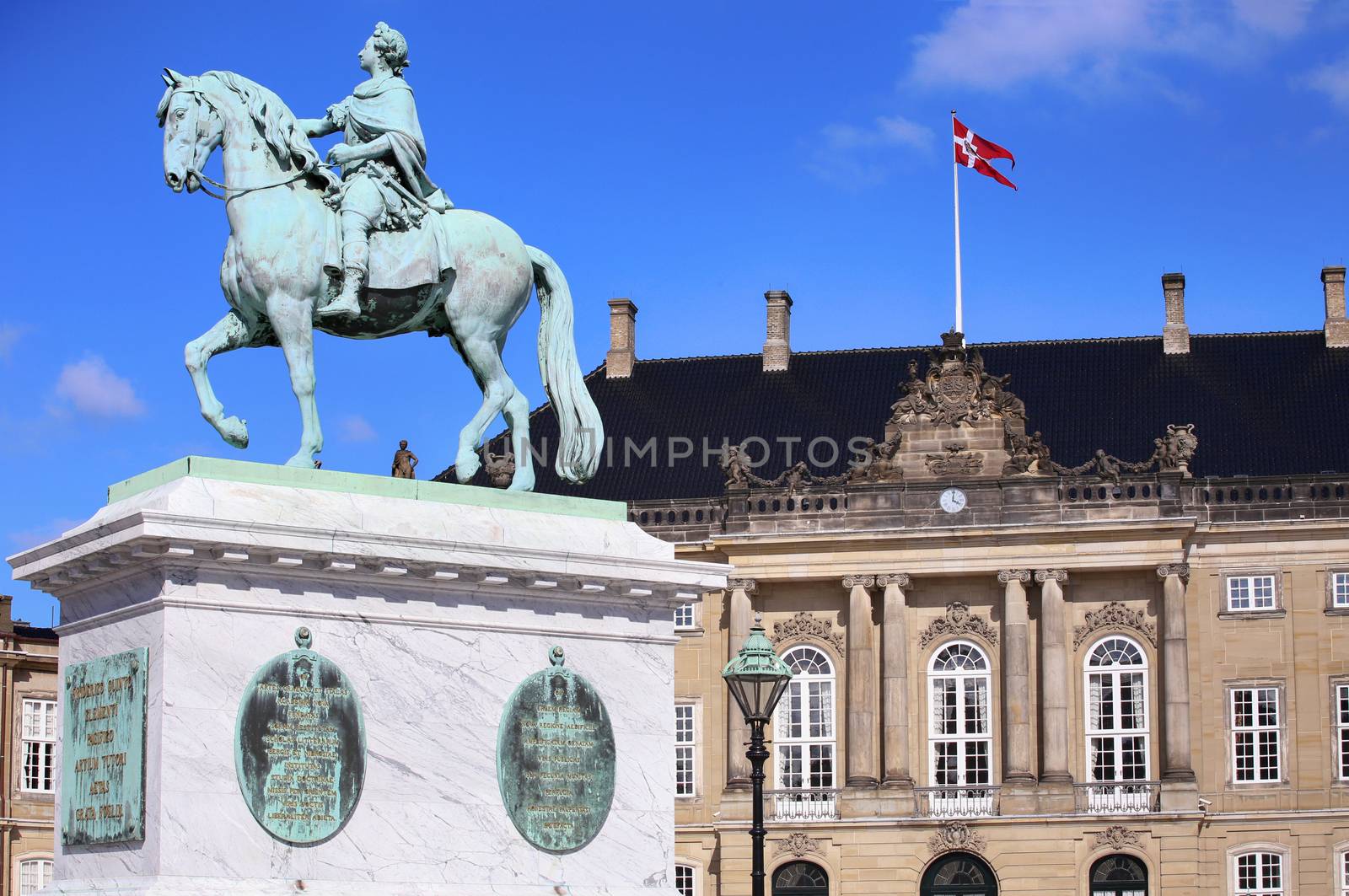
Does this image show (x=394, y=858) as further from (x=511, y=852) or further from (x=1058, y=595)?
(x=1058, y=595)

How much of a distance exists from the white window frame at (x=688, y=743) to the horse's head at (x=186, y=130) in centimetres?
3869

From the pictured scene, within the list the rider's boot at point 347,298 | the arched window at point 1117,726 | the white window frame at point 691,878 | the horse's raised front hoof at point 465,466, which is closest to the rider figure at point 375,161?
the rider's boot at point 347,298

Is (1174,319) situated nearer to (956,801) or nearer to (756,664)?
(956,801)

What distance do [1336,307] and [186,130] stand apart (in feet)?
150

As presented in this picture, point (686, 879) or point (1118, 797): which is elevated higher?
point (1118, 797)

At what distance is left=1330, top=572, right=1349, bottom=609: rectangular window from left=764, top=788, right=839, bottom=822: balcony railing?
36.2 ft

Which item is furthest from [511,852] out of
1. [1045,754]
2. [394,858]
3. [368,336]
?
[1045,754]

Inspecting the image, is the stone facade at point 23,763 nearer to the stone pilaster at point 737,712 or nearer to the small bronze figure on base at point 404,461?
the stone pilaster at point 737,712

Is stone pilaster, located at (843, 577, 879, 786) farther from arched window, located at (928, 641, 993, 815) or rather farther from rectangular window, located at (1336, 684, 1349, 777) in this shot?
rectangular window, located at (1336, 684, 1349, 777)

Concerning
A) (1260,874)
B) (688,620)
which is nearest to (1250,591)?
(1260,874)

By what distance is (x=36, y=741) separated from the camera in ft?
164

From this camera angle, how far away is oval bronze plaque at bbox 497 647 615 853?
529 inches

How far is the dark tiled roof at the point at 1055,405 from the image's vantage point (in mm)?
52188

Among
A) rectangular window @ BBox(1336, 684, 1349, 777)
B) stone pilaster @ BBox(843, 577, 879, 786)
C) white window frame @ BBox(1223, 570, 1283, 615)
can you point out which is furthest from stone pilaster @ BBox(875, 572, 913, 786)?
rectangular window @ BBox(1336, 684, 1349, 777)
